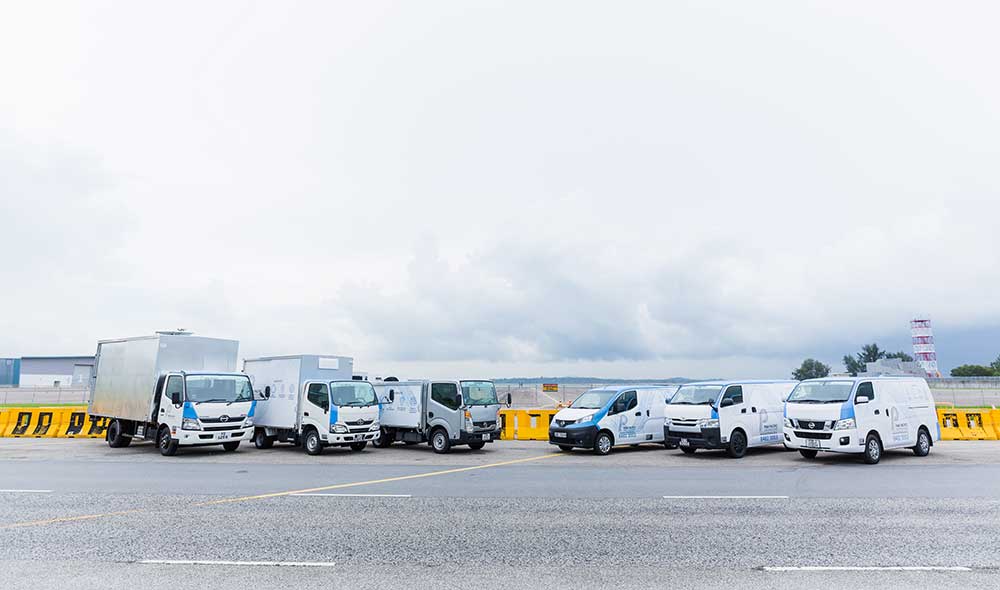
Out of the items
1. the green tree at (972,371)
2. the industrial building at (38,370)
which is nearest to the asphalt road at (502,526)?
the industrial building at (38,370)

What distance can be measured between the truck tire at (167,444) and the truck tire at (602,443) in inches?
478

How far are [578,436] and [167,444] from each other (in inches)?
469

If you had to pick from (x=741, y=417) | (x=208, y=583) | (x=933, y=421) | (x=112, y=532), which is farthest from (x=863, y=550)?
(x=933, y=421)

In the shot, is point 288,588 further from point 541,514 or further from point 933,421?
point 933,421

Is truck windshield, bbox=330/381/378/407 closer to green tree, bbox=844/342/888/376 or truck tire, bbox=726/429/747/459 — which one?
truck tire, bbox=726/429/747/459

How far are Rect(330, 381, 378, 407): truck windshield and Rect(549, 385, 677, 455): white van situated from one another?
5673 mm

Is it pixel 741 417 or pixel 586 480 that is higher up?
pixel 741 417

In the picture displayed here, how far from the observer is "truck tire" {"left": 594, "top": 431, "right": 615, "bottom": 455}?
752 inches

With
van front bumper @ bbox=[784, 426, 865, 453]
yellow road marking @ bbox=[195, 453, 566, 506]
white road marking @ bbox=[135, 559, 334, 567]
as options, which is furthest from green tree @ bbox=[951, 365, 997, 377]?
white road marking @ bbox=[135, 559, 334, 567]

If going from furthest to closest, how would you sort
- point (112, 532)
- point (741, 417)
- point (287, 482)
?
point (741, 417) < point (287, 482) < point (112, 532)

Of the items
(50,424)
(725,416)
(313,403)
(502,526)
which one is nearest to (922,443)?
(725,416)

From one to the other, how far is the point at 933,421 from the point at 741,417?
5.48 metres

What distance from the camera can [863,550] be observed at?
741 centimetres

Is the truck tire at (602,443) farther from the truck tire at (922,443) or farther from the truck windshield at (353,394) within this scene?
the truck tire at (922,443)
